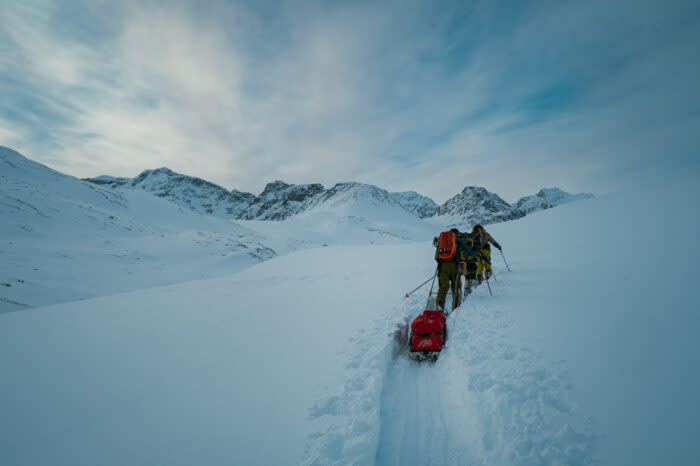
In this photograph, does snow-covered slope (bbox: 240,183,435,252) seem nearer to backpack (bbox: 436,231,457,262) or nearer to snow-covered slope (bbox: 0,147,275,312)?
snow-covered slope (bbox: 0,147,275,312)

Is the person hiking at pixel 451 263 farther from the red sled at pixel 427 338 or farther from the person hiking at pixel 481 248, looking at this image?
the red sled at pixel 427 338

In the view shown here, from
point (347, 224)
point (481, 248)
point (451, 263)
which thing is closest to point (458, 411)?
point (451, 263)

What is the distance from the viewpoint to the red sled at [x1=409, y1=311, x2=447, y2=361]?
4.93 metres

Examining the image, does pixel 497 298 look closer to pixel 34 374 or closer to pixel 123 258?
pixel 34 374

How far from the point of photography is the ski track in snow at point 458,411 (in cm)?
267

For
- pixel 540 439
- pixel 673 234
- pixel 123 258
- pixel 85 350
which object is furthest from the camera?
pixel 123 258

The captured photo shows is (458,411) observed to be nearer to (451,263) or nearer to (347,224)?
(451,263)

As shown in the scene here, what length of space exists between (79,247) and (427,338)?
24.0 metres

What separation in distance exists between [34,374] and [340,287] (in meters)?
7.89

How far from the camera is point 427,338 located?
16.4ft

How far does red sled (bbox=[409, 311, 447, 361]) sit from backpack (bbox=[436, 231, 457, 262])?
238 centimetres

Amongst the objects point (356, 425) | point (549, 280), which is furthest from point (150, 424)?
point (549, 280)

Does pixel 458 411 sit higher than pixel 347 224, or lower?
lower

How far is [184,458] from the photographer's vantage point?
2.79m
